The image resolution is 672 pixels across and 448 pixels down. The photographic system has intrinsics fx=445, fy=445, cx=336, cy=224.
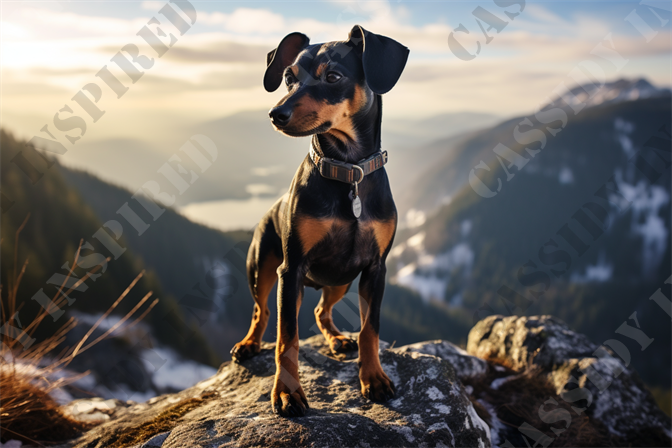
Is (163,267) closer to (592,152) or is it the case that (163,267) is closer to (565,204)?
(565,204)

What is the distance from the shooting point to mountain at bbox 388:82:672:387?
10181 centimetres

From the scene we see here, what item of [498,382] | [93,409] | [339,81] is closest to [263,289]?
[339,81]

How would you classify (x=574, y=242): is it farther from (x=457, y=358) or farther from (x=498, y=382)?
(x=457, y=358)

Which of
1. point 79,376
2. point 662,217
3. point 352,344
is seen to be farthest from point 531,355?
point 662,217

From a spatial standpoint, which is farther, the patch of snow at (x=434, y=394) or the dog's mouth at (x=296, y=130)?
the patch of snow at (x=434, y=394)

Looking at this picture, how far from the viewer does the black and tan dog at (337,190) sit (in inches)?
152

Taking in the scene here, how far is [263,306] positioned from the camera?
535cm

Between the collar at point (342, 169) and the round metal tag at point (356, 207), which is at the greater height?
the collar at point (342, 169)

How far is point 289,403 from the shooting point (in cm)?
400

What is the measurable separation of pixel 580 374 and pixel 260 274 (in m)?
5.01

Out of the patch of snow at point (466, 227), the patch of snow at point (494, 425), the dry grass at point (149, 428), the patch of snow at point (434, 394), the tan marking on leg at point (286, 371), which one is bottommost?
the patch of snow at point (466, 227)

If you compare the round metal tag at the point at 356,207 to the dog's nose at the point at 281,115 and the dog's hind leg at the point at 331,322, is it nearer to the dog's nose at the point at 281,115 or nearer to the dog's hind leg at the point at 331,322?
the dog's nose at the point at 281,115

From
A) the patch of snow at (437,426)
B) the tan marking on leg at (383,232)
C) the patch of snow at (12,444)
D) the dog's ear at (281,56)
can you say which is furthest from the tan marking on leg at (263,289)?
the patch of snow at (12,444)

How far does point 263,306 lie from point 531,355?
4.54m
